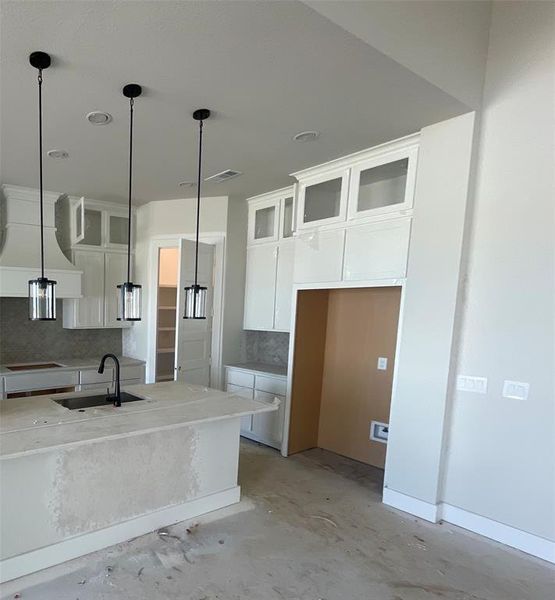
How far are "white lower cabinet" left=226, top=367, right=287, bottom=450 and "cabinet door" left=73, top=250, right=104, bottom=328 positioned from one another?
1.89m

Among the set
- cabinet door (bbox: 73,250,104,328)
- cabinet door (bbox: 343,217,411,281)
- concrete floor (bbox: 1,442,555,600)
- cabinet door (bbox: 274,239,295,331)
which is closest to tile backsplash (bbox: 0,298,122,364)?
cabinet door (bbox: 73,250,104,328)

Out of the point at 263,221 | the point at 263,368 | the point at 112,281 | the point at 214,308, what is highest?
the point at 263,221

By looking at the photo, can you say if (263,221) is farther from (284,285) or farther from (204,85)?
(204,85)

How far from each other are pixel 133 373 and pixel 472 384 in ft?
12.8

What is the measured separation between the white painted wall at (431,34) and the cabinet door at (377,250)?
0.96m

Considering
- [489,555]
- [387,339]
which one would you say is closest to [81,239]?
[387,339]

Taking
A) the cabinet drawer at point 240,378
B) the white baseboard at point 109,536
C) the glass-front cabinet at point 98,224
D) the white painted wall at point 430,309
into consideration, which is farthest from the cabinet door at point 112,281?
the white painted wall at point 430,309

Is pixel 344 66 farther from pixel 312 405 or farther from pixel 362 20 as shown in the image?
pixel 312 405

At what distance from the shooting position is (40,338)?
4719 mm

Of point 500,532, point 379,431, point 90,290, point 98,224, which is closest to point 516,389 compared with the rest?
point 500,532

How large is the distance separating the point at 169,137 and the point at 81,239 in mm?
2236

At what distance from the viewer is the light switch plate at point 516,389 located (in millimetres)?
2467

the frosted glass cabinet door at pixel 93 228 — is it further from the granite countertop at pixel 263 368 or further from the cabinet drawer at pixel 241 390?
the cabinet drawer at pixel 241 390

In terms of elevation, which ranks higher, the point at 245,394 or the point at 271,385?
the point at 271,385
